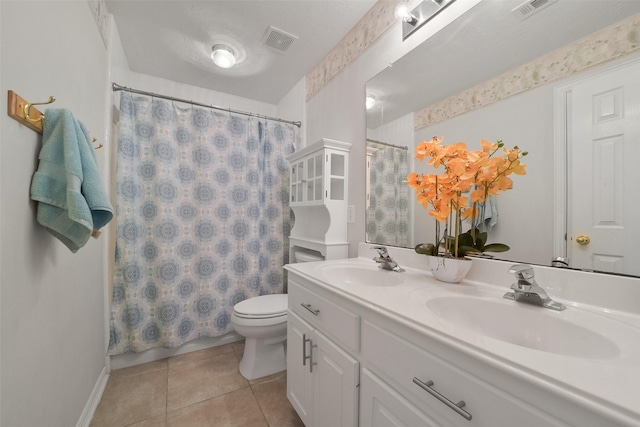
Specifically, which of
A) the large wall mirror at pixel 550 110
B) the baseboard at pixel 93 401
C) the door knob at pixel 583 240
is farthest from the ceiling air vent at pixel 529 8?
the baseboard at pixel 93 401

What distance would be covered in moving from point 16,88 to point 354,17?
1693 mm

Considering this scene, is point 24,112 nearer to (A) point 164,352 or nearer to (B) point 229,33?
(B) point 229,33

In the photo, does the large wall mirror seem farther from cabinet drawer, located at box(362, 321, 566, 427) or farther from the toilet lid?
the toilet lid

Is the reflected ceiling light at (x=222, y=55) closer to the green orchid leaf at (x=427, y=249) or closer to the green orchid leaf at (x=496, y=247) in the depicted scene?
the green orchid leaf at (x=427, y=249)

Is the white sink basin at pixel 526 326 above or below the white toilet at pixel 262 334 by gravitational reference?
above

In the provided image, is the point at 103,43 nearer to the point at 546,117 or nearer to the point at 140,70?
the point at 140,70

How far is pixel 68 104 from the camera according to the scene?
1050 mm

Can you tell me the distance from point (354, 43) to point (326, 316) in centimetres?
174

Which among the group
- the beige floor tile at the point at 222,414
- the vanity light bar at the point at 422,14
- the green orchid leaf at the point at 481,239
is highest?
the vanity light bar at the point at 422,14

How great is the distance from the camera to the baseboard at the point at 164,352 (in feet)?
5.79

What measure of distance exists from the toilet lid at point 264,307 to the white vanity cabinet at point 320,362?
0.40 meters

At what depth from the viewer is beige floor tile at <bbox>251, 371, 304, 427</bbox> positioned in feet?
4.27

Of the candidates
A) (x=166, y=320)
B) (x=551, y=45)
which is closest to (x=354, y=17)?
(x=551, y=45)

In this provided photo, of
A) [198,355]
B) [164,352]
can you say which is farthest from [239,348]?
[164,352]
